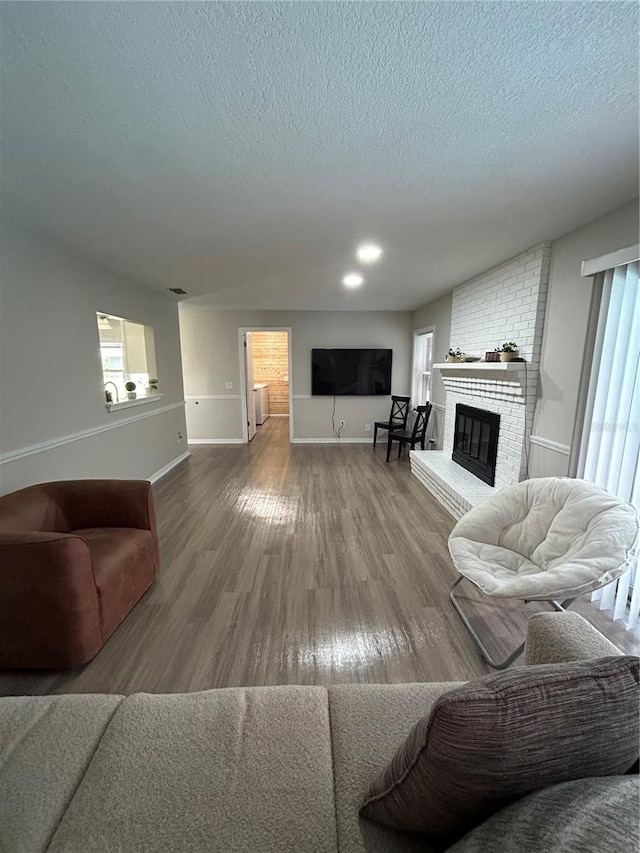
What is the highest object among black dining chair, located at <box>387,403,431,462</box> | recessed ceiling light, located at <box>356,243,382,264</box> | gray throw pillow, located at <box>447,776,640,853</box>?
recessed ceiling light, located at <box>356,243,382,264</box>

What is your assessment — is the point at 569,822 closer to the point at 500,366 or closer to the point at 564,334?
the point at 564,334

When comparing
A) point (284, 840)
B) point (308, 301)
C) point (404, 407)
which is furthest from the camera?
point (404, 407)

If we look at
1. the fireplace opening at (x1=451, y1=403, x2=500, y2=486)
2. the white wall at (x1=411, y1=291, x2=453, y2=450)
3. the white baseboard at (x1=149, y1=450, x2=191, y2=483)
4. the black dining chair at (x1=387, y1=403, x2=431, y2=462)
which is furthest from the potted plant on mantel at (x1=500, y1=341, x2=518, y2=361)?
the white baseboard at (x1=149, y1=450, x2=191, y2=483)

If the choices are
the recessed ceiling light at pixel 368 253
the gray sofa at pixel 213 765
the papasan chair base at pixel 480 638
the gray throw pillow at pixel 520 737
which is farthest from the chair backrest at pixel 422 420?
the gray throw pillow at pixel 520 737

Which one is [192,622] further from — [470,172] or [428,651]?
[470,172]

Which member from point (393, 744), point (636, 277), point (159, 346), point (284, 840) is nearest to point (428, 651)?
point (393, 744)

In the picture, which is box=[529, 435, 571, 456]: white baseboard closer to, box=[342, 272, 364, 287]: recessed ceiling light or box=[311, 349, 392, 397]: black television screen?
box=[342, 272, 364, 287]: recessed ceiling light

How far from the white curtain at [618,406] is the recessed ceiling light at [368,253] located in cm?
157

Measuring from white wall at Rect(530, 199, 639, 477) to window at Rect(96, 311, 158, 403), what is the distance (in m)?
4.39

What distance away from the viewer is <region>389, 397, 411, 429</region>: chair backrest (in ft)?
20.1

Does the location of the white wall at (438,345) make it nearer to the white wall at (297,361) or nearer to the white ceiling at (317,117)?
the white wall at (297,361)

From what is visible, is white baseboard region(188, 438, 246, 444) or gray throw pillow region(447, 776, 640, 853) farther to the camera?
white baseboard region(188, 438, 246, 444)

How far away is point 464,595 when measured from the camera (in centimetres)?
222

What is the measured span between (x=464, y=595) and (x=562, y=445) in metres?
1.31
